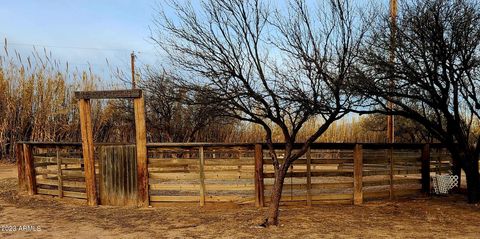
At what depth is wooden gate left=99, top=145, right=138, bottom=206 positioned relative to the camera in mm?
9711

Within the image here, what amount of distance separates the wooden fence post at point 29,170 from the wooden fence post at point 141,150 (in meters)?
3.40

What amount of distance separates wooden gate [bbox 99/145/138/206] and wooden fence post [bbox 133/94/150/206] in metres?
0.14

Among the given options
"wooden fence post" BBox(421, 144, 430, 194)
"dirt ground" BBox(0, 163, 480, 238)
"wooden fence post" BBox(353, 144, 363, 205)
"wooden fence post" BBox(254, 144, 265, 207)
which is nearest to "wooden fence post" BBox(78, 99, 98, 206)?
"dirt ground" BBox(0, 163, 480, 238)

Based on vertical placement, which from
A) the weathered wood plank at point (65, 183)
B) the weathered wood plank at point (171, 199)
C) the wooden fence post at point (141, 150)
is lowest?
the weathered wood plank at point (171, 199)

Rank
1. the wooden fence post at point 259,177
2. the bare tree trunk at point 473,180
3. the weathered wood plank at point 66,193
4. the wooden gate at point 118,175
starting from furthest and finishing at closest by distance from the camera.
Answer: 1. the weathered wood plank at point 66,193
2. the bare tree trunk at point 473,180
3. the wooden gate at point 118,175
4. the wooden fence post at point 259,177

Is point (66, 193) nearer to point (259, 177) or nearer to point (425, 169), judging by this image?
point (259, 177)

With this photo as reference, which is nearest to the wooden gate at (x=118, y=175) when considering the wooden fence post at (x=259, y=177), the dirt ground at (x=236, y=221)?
the dirt ground at (x=236, y=221)

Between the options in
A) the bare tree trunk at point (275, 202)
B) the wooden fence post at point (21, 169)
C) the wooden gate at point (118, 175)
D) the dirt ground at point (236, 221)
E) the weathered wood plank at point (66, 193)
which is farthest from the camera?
the wooden fence post at point (21, 169)

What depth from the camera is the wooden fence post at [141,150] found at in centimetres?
946

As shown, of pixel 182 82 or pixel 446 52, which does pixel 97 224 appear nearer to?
pixel 182 82

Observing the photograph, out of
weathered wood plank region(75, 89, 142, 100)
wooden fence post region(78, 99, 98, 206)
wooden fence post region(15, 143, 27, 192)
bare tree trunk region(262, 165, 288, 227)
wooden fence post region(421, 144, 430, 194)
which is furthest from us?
wooden fence post region(15, 143, 27, 192)

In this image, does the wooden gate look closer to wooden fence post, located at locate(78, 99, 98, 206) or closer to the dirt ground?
wooden fence post, located at locate(78, 99, 98, 206)

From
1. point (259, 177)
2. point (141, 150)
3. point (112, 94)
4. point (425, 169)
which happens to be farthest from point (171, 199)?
point (425, 169)

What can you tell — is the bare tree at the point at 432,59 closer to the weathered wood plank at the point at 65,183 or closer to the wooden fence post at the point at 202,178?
the wooden fence post at the point at 202,178
